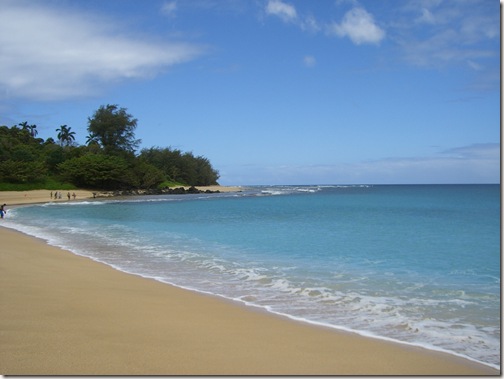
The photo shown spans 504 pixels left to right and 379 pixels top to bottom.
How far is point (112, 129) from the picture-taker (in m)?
74.1

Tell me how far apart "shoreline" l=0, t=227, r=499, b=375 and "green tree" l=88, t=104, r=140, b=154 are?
232 ft

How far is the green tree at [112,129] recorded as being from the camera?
241 ft

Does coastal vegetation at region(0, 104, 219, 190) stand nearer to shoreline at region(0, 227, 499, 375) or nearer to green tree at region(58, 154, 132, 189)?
green tree at region(58, 154, 132, 189)

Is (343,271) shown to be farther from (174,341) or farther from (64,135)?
(64,135)

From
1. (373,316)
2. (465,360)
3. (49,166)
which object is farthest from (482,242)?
(49,166)

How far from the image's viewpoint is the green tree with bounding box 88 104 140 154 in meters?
73.6

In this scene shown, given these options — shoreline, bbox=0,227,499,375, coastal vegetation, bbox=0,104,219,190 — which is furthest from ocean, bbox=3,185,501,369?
coastal vegetation, bbox=0,104,219,190

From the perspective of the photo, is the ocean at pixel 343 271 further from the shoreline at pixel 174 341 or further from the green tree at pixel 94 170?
the green tree at pixel 94 170

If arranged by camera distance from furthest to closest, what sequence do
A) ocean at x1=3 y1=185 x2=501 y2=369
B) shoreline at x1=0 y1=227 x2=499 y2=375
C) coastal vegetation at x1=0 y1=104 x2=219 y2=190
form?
coastal vegetation at x1=0 y1=104 x2=219 y2=190 → ocean at x1=3 y1=185 x2=501 y2=369 → shoreline at x1=0 y1=227 x2=499 y2=375

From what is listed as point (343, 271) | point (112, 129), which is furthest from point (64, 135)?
point (343, 271)

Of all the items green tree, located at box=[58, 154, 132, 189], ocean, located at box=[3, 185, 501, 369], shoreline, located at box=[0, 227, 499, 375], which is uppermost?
green tree, located at box=[58, 154, 132, 189]

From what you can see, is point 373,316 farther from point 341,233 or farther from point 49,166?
point 49,166

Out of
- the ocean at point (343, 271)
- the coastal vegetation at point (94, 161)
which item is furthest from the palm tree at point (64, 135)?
the ocean at point (343, 271)

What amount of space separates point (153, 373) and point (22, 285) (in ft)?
14.4
